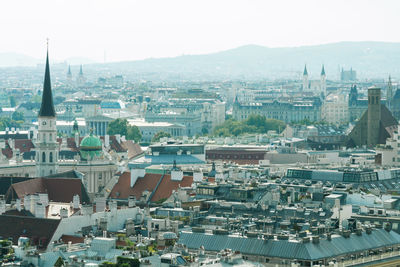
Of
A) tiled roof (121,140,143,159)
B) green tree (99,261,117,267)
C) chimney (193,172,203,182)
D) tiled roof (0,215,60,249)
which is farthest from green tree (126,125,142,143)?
green tree (99,261,117,267)

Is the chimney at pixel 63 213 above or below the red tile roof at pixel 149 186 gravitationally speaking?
above

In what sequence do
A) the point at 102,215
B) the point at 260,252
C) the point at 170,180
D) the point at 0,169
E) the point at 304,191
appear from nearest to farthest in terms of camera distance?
the point at 260,252 < the point at 102,215 < the point at 304,191 < the point at 170,180 < the point at 0,169

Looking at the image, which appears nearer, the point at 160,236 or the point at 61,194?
the point at 160,236

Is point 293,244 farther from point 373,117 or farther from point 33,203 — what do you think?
point 373,117

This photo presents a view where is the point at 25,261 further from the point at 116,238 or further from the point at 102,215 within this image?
the point at 102,215

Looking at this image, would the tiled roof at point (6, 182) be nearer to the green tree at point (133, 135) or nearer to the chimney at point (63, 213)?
the chimney at point (63, 213)

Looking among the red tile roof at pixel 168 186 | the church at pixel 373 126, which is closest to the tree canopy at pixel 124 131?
the church at pixel 373 126

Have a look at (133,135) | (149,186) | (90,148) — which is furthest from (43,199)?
(133,135)

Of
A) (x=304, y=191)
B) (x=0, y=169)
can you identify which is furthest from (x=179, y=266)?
(x=0, y=169)
